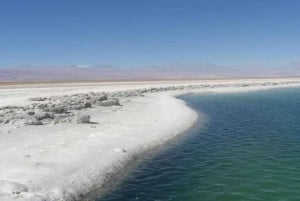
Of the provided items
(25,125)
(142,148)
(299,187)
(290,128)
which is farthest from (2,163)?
(290,128)

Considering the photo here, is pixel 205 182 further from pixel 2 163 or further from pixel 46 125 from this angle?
pixel 46 125

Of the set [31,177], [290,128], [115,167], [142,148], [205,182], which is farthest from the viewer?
[290,128]

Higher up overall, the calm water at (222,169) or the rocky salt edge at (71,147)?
the rocky salt edge at (71,147)

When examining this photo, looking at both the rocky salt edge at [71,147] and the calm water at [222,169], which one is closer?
the rocky salt edge at [71,147]

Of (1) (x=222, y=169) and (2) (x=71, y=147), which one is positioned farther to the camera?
(2) (x=71, y=147)

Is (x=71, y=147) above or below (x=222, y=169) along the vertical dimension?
above
